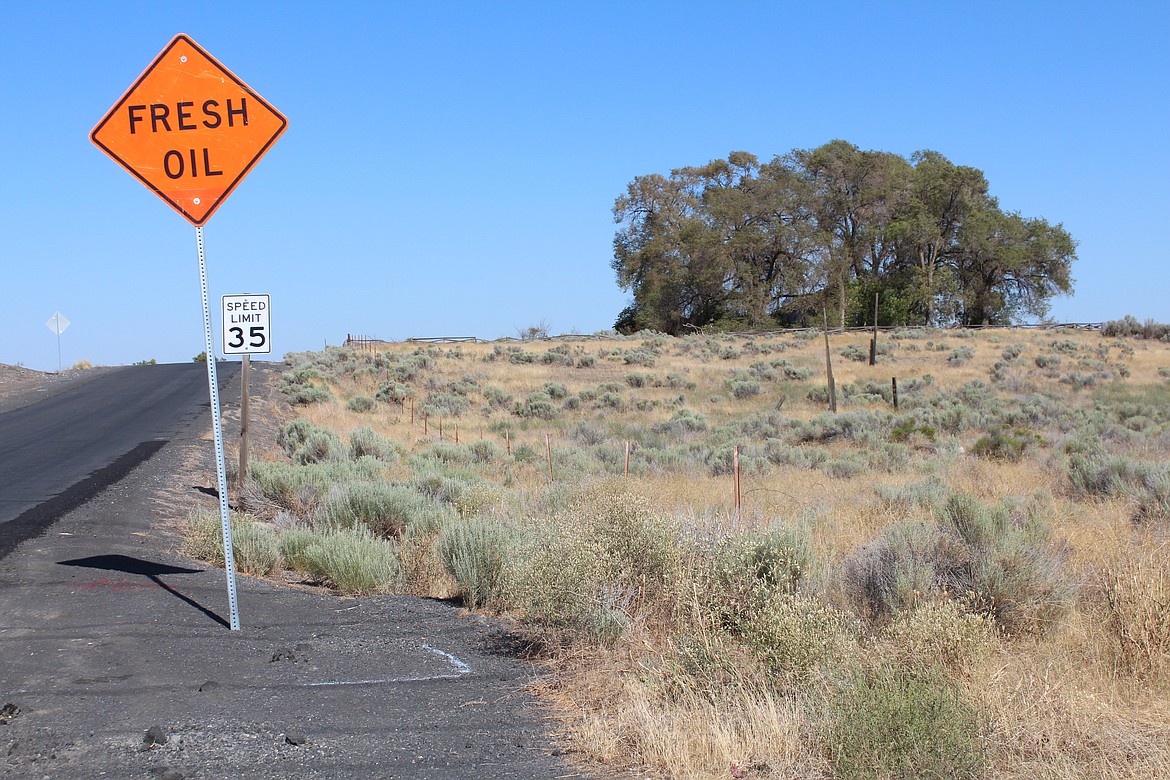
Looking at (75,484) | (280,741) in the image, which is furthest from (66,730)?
(75,484)

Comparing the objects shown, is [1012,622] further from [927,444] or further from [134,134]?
[927,444]

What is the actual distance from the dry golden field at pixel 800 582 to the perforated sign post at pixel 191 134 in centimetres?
269

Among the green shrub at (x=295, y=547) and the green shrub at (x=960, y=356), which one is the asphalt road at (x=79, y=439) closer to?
the green shrub at (x=295, y=547)

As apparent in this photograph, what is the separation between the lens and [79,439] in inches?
749

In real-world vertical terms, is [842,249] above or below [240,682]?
above

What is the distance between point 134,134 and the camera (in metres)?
6.85

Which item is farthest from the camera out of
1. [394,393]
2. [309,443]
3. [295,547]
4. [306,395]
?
[394,393]

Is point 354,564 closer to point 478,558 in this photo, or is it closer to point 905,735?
point 478,558

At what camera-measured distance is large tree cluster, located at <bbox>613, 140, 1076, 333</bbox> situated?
68.5 meters

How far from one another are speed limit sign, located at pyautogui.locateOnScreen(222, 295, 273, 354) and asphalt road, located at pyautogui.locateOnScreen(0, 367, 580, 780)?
2.12m

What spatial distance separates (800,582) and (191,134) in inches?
221

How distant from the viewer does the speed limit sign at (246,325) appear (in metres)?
8.16

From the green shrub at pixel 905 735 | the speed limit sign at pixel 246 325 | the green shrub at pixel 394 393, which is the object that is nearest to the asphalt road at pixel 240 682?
the green shrub at pixel 905 735

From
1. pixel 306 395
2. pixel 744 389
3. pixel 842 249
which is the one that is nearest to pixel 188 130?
pixel 306 395
